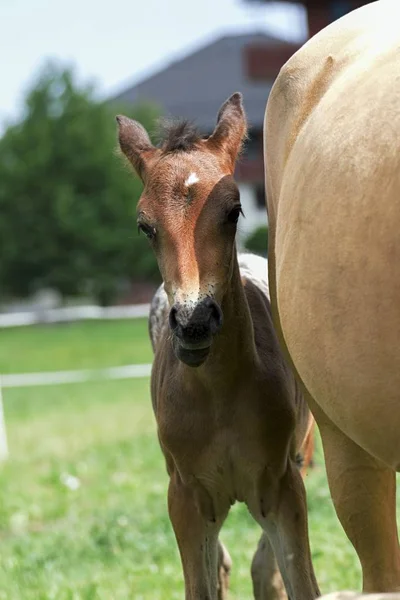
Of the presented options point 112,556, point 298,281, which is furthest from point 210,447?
point 112,556

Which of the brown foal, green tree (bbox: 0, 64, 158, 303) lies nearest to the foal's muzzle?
the brown foal

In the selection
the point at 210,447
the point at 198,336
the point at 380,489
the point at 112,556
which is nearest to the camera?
the point at 380,489

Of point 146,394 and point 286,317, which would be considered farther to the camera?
point 146,394

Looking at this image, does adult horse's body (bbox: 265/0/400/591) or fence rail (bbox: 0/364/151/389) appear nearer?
adult horse's body (bbox: 265/0/400/591)

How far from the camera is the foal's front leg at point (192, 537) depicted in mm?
3699

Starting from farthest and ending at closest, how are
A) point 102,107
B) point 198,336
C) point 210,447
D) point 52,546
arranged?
1. point 102,107
2. point 52,546
3. point 210,447
4. point 198,336

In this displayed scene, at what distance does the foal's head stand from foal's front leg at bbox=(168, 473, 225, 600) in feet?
2.32

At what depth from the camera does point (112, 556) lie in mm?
5816

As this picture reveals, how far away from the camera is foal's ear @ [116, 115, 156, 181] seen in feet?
12.2

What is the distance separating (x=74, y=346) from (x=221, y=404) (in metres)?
23.6

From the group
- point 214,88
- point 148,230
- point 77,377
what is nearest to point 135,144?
point 148,230

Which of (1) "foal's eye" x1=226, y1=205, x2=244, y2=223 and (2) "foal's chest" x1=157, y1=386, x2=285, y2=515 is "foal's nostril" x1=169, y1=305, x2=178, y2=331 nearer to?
(1) "foal's eye" x1=226, y1=205, x2=244, y2=223

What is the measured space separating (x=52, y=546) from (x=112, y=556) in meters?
0.59

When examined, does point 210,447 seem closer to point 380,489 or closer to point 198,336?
point 198,336
